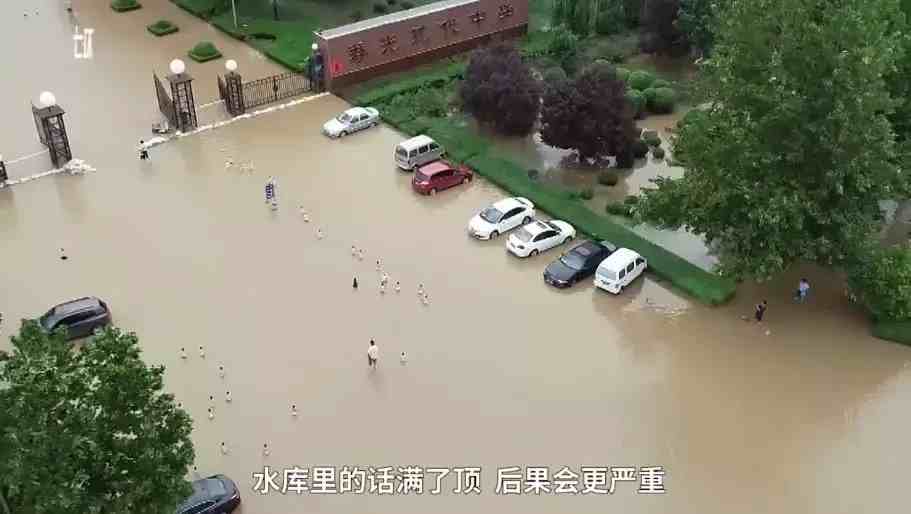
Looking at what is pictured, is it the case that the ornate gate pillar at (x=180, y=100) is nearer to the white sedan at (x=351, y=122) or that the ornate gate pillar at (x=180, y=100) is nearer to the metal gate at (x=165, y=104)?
the metal gate at (x=165, y=104)

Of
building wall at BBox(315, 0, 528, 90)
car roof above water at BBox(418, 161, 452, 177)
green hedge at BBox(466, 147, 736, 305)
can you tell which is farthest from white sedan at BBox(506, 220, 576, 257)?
building wall at BBox(315, 0, 528, 90)

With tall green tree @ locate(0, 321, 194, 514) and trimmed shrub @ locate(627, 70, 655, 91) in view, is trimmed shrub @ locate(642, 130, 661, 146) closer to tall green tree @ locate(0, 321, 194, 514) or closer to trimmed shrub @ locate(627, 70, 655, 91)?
trimmed shrub @ locate(627, 70, 655, 91)

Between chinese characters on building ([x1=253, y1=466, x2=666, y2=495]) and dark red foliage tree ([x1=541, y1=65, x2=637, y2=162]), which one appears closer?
chinese characters on building ([x1=253, y1=466, x2=666, y2=495])

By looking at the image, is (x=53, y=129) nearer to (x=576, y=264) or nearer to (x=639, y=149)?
(x=576, y=264)

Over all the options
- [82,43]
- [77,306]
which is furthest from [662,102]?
[82,43]

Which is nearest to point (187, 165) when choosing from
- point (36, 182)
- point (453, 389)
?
point (36, 182)

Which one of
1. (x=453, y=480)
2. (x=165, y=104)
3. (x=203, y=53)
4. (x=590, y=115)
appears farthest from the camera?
(x=203, y=53)

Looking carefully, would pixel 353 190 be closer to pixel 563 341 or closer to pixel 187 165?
pixel 187 165
